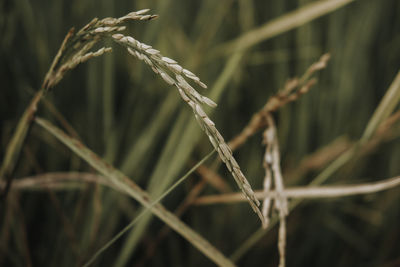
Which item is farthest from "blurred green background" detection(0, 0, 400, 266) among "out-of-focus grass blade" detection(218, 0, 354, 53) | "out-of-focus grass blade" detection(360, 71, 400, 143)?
"out-of-focus grass blade" detection(360, 71, 400, 143)

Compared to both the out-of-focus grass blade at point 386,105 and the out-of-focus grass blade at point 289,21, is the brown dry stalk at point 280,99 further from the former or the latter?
the out-of-focus grass blade at point 289,21

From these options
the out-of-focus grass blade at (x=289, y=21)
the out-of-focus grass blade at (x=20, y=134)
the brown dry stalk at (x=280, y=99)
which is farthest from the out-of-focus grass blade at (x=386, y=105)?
the out-of-focus grass blade at (x=20, y=134)

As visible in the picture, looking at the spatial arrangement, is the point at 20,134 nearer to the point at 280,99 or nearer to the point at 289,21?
the point at 280,99

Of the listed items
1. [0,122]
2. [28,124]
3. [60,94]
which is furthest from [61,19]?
[28,124]

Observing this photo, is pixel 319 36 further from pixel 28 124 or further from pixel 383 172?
pixel 28 124

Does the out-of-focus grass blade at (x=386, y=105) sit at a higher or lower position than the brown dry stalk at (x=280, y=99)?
lower

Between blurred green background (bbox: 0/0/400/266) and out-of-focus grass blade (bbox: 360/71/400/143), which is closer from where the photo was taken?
out-of-focus grass blade (bbox: 360/71/400/143)

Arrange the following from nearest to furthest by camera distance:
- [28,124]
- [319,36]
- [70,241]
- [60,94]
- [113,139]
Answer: [28,124], [70,241], [113,139], [60,94], [319,36]

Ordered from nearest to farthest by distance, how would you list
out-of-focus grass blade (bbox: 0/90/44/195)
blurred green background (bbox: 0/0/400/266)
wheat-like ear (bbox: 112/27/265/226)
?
1. wheat-like ear (bbox: 112/27/265/226)
2. out-of-focus grass blade (bbox: 0/90/44/195)
3. blurred green background (bbox: 0/0/400/266)

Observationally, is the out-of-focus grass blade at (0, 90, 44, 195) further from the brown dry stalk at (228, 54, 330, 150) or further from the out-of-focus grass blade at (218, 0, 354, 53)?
the out-of-focus grass blade at (218, 0, 354, 53)
